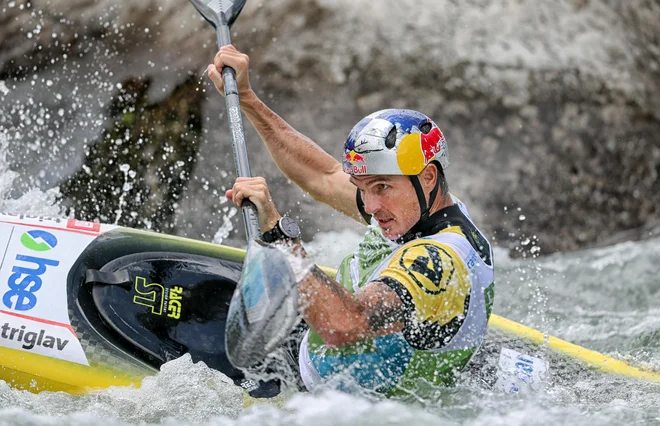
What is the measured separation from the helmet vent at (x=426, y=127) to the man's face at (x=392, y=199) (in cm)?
20

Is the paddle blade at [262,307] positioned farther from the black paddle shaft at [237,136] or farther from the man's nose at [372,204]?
the man's nose at [372,204]

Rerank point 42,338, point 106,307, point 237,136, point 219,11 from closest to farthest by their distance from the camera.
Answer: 1. point 237,136
2. point 42,338
3. point 106,307
4. point 219,11

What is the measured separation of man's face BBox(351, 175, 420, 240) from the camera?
3.33 m

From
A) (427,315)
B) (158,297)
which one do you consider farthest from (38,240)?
(427,315)

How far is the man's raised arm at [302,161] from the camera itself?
172 inches

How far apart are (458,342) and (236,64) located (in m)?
1.64

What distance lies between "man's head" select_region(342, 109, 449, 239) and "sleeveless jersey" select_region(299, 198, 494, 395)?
0.11 meters

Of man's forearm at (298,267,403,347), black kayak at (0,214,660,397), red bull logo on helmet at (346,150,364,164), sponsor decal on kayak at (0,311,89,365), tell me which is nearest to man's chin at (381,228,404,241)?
red bull logo on helmet at (346,150,364,164)

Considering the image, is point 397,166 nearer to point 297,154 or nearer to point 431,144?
point 431,144

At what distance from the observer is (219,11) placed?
441 cm

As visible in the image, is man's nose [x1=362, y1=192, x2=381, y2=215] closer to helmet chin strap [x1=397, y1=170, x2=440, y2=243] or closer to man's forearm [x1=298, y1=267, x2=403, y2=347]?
helmet chin strap [x1=397, y1=170, x2=440, y2=243]

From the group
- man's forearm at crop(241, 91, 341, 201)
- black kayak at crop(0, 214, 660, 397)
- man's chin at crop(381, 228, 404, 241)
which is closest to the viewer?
man's chin at crop(381, 228, 404, 241)

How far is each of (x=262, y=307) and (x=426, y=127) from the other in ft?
3.49

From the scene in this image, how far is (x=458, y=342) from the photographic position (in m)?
3.29
